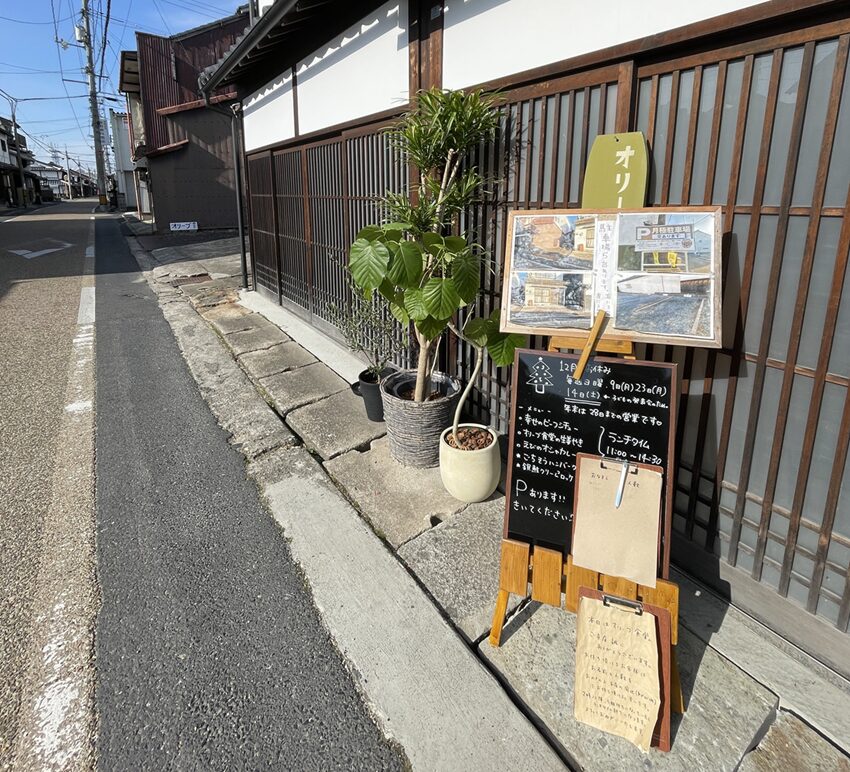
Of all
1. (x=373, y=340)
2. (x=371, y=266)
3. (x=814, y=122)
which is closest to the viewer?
(x=814, y=122)

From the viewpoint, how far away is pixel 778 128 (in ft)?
6.70

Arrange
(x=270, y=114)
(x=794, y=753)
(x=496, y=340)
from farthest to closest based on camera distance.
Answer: (x=270, y=114), (x=496, y=340), (x=794, y=753)

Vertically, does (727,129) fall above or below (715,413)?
above

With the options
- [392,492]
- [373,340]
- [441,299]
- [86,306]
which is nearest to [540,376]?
[441,299]

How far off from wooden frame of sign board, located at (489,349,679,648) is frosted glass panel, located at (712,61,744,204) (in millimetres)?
880

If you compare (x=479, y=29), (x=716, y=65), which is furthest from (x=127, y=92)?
(x=716, y=65)

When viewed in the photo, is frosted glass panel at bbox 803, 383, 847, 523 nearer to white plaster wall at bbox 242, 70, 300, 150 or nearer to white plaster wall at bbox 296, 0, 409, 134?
white plaster wall at bbox 296, 0, 409, 134

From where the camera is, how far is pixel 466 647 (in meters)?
→ 2.26

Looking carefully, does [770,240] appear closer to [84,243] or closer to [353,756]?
[353,756]

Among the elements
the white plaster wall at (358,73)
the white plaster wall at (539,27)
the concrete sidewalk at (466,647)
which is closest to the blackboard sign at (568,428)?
the concrete sidewalk at (466,647)

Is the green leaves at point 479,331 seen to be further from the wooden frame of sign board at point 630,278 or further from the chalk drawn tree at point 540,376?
the chalk drawn tree at point 540,376

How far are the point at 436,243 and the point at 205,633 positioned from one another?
234 centimetres

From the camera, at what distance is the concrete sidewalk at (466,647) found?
6.13 feet

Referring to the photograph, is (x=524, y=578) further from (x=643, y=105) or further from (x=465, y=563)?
(x=643, y=105)
